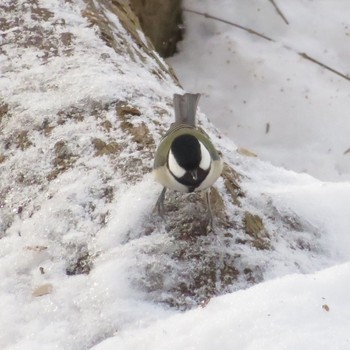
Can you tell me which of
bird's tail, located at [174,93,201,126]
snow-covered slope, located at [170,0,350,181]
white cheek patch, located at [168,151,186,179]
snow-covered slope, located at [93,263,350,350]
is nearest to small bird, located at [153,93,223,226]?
white cheek patch, located at [168,151,186,179]

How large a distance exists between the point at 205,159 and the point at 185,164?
0.17ft

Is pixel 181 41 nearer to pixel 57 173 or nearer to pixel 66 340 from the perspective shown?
pixel 57 173

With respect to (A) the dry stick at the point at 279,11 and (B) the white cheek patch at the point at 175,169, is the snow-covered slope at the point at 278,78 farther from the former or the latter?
(B) the white cheek patch at the point at 175,169

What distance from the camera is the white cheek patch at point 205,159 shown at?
1.49 m

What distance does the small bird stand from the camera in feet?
4.87

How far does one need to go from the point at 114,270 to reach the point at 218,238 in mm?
275

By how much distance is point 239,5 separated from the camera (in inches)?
142

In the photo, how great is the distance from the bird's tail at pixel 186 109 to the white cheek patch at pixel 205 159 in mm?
166

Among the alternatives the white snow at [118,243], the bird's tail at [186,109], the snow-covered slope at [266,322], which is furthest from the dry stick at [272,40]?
the snow-covered slope at [266,322]

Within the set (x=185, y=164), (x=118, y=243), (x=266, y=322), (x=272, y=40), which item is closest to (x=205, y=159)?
(x=185, y=164)

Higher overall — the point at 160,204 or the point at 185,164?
the point at 185,164

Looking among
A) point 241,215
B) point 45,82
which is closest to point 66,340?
point 241,215

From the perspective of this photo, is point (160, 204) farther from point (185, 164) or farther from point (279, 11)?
point (279, 11)

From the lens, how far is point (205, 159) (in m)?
1.51
